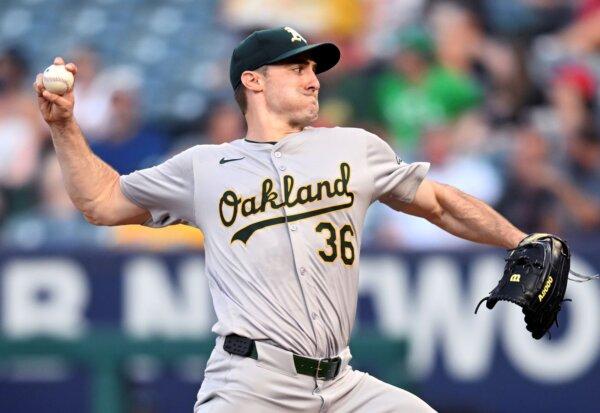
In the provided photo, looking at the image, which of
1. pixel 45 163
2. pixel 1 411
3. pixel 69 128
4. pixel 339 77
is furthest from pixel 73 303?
pixel 69 128

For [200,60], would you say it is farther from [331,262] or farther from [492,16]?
[331,262]

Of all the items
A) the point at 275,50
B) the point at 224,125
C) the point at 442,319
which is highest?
the point at 224,125

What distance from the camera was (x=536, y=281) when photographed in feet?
14.0

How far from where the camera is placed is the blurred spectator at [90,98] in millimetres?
9609

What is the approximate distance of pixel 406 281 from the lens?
25.7ft

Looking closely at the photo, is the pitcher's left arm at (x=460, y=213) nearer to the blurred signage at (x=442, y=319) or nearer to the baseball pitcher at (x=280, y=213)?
the baseball pitcher at (x=280, y=213)

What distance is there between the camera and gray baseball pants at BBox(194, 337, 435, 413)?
4172 millimetres

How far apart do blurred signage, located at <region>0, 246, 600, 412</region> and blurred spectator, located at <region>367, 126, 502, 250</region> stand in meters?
0.71

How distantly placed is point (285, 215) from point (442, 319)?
3687 mm

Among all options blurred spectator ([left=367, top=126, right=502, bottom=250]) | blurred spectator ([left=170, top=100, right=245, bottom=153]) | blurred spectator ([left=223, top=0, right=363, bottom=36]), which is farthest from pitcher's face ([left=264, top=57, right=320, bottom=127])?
blurred spectator ([left=223, top=0, right=363, bottom=36])

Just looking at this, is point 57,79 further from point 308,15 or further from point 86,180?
point 308,15

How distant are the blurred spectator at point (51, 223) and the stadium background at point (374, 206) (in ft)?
0.04

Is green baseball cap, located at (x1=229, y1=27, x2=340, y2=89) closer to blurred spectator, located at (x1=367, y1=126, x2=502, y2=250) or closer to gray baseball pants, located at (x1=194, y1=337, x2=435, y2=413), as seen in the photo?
gray baseball pants, located at (x1=194, y1=337, x2=435, y2=413)

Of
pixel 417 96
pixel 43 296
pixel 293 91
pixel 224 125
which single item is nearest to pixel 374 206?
pixel 417 96
